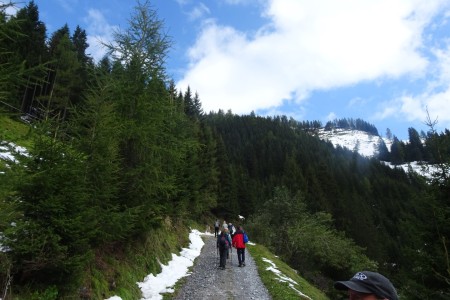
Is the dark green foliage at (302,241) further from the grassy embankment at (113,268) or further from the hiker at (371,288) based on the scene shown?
the hiker at (371,288)

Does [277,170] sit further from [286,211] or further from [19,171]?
[19,171]

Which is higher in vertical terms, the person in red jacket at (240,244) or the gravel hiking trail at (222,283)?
the person in red jacket at (240,244)

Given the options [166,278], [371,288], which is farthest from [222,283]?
[371,288]

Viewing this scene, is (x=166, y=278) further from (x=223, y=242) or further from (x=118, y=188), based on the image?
(x=118, y=188)

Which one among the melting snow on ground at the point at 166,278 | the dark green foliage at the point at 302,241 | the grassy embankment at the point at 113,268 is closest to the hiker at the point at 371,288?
the grassy embankment at the point at 113,268

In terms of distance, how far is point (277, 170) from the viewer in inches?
5551

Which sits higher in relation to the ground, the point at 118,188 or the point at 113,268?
the point at 118,188

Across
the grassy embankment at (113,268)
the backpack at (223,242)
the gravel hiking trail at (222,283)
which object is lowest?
the gravel hiking trail at (222,283)

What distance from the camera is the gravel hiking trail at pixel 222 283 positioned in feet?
44.1

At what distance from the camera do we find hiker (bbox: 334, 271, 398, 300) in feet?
9.13

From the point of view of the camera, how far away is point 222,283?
15.5 meters

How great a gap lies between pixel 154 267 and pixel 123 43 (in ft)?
34.9

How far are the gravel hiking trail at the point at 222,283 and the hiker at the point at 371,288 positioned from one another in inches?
431

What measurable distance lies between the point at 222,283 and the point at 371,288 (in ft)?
44.9
